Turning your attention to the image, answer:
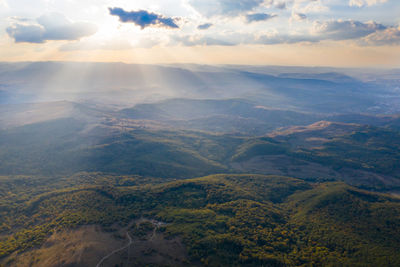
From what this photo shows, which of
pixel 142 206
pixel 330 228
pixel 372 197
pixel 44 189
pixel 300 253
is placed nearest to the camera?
pixel 300 253

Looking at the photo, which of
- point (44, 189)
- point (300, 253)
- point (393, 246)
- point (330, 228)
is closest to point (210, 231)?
point (300, 253)

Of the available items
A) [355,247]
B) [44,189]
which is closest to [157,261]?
[355,247]

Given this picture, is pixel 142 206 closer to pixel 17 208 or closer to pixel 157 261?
pixel 157 261

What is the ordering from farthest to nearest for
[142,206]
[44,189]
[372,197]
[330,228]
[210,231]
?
[44,189]
[372,197]
[142,206]
[330,228]
[210,231]

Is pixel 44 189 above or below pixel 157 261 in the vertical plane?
below

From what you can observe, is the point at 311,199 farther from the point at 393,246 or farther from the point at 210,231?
the point at 210,231

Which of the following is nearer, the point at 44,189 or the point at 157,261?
the point at 157,261
